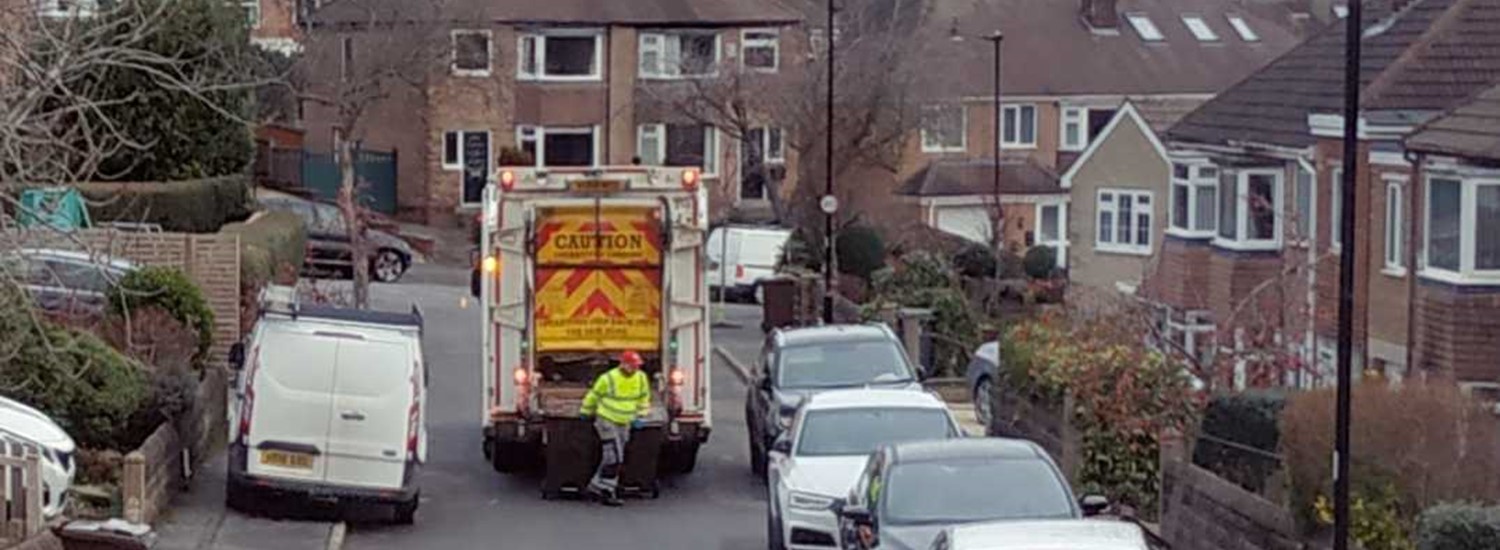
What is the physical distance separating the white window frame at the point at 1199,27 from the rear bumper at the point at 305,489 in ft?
169

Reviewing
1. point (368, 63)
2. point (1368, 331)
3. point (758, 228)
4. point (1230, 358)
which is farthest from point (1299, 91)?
point (368, 63)

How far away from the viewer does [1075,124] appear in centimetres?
6894

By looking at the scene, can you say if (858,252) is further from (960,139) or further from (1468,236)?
(1468,236)

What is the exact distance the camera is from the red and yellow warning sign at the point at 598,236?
2705 centimetres

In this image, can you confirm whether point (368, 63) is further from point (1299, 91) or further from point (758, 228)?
point (1299, 91)

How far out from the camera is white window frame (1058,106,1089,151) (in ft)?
225

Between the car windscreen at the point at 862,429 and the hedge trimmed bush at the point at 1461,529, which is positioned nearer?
the hedge trimmed bush at the point at 1461,529

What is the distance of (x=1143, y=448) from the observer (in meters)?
23.8

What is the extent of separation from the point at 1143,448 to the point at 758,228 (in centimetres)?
3348

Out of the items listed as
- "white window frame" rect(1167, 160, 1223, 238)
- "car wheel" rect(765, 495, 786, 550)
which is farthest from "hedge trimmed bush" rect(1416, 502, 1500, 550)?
"white window frame" rect(1167, 160, 1223, 238)

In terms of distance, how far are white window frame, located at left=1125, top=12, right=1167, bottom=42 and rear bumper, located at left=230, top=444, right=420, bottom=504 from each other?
49.8 meters

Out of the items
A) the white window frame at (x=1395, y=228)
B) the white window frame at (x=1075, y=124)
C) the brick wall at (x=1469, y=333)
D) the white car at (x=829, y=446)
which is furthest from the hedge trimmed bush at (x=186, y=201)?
the white window frame at (x=1075, y=124)

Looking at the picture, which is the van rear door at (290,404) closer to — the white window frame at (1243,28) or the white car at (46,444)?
the white car at (46,444)

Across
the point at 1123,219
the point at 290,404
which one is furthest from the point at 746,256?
the point at 290,404
